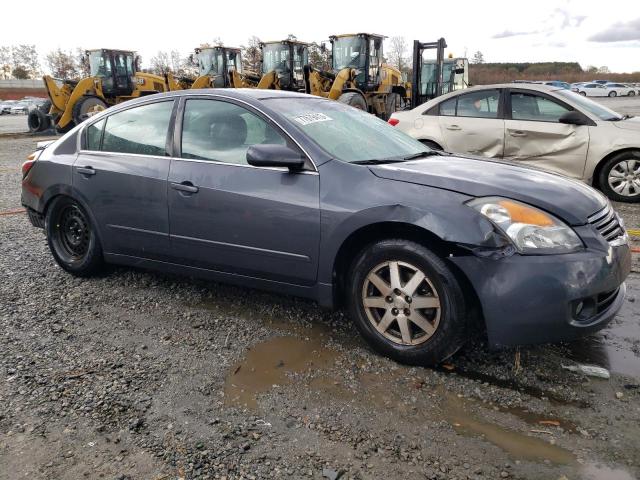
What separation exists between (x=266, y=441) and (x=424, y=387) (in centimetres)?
91

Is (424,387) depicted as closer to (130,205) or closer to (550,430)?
(550,430)

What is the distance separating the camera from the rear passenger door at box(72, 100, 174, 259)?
386cm

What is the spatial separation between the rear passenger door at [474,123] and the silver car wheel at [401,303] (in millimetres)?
4957

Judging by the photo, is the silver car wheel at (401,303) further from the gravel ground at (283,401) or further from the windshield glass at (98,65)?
the windshield glass at (98,65)

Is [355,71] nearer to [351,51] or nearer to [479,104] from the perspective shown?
[351,51]

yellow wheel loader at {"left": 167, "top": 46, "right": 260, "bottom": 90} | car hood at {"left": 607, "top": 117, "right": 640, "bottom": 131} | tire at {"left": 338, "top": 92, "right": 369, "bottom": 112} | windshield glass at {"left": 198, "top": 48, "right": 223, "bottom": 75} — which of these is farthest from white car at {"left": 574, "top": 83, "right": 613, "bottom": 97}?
car hood at {"left": 607, "top": 117, "right": 640, "bottom": 131}

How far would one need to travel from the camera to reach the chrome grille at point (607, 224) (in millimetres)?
2932

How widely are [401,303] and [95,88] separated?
19.3m

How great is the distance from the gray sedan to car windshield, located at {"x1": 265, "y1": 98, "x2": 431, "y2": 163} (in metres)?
0.02

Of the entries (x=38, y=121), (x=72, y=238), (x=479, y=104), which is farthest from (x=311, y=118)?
(x=38, y=121)

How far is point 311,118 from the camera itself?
12.1 ft

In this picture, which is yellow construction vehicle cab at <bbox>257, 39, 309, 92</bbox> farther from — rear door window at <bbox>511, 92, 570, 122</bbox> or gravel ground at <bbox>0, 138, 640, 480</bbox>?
gravel ground at <bbox>0, 138, 640, 480</bbox>

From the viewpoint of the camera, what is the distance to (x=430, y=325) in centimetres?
295

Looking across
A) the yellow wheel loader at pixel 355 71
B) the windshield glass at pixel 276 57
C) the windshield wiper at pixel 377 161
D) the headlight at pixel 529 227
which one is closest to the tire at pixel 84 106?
the windshield glass at pixel 276 57
